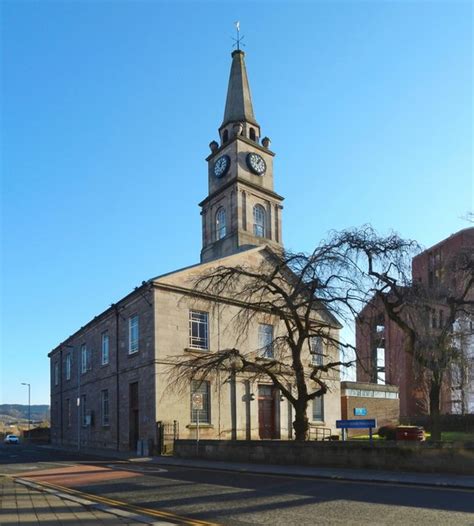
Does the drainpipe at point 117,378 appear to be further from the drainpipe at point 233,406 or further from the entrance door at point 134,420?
the drainpipe at point 233,406

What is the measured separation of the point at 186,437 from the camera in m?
28.8

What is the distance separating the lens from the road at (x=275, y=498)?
30.7 feet

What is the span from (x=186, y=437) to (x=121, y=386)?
579 cm

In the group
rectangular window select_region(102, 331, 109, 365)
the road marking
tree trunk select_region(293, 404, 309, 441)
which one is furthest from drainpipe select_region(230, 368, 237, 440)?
the road marking

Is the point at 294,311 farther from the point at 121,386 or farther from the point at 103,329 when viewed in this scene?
the point at 103,329

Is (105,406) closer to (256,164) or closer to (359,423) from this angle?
(359,423)

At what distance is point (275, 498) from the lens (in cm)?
1170

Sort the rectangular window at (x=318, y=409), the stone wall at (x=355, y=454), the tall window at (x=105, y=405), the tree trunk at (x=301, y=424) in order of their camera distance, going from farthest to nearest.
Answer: the rectangular window at (x=318, y=409), the tall window at (x=105, y=405), the tree trunk at (x=301, y=424), the stone wall at (x=355, y=454)

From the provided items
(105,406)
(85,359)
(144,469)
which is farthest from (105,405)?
(144,469)

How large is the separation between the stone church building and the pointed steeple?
1.95ft

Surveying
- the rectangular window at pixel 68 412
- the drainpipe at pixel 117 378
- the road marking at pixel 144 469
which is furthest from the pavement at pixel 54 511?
the rectangular window at pixel 68 412

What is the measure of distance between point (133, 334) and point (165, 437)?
260 inches

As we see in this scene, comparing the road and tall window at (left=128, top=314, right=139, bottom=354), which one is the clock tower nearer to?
tall window at (left=128, top=314, right=139, bottom=354)

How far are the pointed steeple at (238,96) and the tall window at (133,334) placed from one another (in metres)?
23.0
